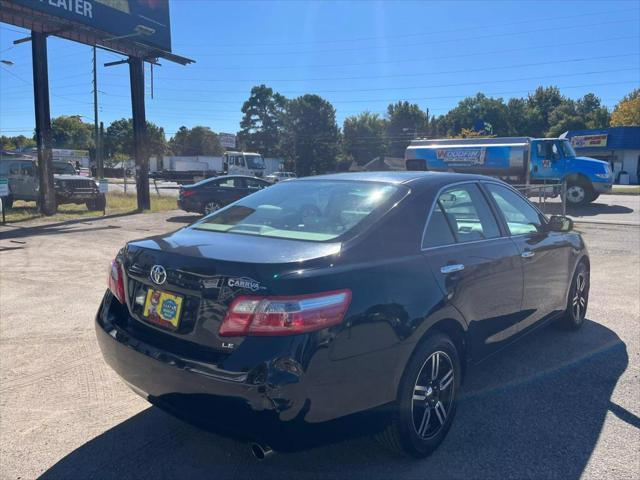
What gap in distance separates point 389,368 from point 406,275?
1.67 ft

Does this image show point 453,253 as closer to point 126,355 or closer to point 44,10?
point 126,355

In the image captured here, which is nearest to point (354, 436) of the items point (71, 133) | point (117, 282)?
point (117, 282)

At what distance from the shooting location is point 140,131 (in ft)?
66.0

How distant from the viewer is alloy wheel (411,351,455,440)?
9.55 ft

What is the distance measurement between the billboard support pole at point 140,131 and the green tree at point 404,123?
6720cm

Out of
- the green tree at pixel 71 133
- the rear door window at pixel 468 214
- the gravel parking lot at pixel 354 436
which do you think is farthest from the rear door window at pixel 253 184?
the green tree at pixel 71 133

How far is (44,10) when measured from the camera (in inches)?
584

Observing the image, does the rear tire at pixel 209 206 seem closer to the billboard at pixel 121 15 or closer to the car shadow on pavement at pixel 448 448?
the billboard at pixel 121 15

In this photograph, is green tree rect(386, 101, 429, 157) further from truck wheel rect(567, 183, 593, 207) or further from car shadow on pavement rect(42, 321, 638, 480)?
car shadow on pavement rect(42, 321, 638, 480)

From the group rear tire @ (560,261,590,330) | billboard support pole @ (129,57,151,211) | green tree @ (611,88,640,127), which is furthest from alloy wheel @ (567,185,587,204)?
green tree @ (611,88,640,127)

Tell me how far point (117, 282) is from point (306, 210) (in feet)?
4.16

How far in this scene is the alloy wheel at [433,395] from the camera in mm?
2910

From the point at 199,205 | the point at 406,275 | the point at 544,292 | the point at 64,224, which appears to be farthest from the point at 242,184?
the point at 406,275

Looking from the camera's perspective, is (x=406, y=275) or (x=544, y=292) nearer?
(x=406, y=275)
